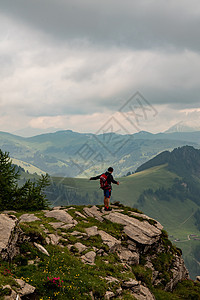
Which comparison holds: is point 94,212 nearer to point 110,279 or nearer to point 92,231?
point 92,231

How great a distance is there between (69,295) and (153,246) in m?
19.4

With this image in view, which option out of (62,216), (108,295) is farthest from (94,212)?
(108,295)

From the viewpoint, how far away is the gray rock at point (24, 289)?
1279 centimetres

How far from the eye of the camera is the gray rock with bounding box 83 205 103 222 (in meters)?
32.5

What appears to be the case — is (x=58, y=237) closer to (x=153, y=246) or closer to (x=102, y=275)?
(x=102, y=275)

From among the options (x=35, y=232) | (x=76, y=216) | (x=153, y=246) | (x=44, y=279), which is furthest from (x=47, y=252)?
(x=153, y=246)

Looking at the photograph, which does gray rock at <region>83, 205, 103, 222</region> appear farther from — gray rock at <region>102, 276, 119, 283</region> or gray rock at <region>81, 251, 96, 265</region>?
gray rock at <region>102, 276, 119, 283</region>

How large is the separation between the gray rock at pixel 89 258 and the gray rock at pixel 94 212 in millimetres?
9744

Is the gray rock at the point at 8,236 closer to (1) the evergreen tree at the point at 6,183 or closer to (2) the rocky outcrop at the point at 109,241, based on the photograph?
(2) the rocky outcrop at the point at 109,241

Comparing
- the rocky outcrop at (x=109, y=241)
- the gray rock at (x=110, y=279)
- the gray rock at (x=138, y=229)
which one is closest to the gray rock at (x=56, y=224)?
the rocky outcrop at (x=109, y=241)

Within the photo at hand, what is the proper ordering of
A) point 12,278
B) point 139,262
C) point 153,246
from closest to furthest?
1. point 12,278
2. point 139,262
3. point 153,246

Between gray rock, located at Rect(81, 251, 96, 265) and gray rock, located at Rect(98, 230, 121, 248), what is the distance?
11.2 feet

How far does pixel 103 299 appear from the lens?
626 inches

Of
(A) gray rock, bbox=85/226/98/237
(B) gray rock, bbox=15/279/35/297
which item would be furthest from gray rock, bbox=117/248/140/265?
(B) gray rock, bbox=15/279/35/297
